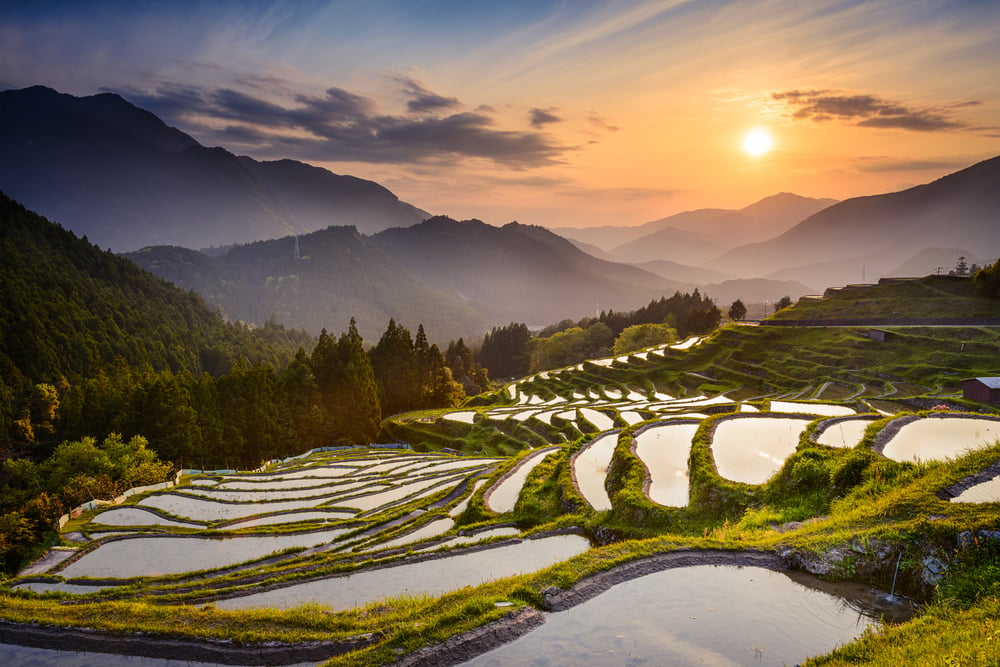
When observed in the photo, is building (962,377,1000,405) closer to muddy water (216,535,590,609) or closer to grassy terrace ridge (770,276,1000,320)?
grassy terrace ridge (770,276,1000,320)

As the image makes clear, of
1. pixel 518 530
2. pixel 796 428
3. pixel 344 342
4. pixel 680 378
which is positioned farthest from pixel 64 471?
pixel 680 378

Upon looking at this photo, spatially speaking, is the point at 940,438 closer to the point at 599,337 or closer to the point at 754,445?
the point at 754,445

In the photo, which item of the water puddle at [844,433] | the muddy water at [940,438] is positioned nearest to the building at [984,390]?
the water puddle at [844,433]

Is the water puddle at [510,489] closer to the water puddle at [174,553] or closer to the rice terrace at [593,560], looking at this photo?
the rice terrace at [593,560]

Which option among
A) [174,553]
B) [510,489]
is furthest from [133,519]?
[510,489]

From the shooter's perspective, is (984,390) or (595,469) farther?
(984,390)

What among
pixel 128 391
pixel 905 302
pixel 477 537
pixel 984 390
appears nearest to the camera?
pixel 477 537
